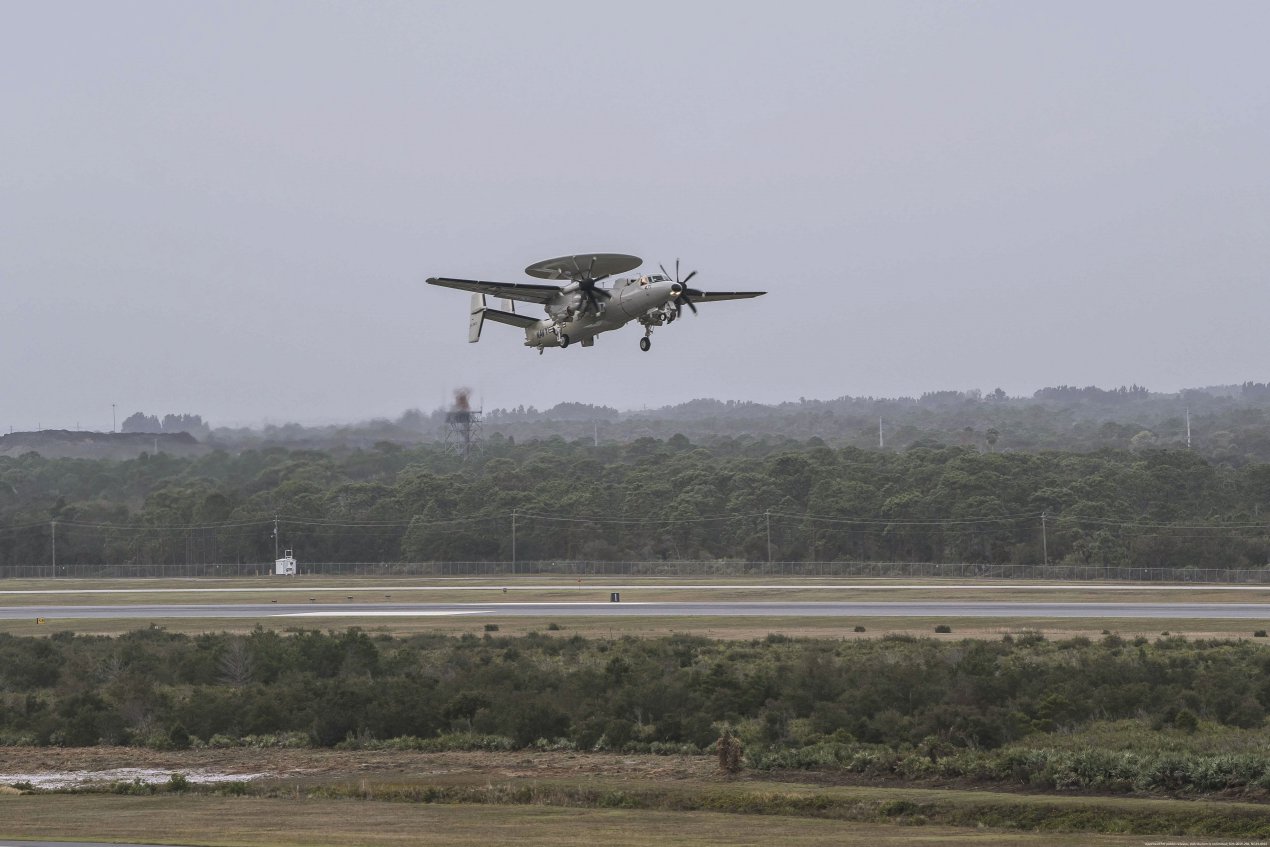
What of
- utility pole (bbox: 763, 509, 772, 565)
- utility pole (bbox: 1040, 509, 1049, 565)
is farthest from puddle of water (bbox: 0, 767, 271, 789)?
utility pole (bbox: 763, 509, 772, 565)

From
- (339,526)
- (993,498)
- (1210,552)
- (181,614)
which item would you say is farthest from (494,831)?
(339,526)

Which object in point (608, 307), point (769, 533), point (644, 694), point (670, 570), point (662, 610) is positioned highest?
point (608, 307)

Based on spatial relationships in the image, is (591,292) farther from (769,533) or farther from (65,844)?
(769,533)

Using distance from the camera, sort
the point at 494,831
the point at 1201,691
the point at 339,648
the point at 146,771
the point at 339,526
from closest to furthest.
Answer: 1. the point at 494,831
2. the point at 146,771
3. the point at 1201,691
4. the point at 339,648
5. the point at 339,526

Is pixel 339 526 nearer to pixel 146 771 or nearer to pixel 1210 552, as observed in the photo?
pixel 1210 552

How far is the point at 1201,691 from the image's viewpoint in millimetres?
40000

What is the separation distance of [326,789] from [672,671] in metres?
18.9

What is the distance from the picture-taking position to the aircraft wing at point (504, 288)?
49.6 metres

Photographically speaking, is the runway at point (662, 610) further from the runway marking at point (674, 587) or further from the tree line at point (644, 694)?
the tree line at point (644, 694)

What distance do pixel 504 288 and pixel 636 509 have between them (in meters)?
99.6

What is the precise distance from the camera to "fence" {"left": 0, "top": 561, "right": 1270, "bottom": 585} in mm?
108188

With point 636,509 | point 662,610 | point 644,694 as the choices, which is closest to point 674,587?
point 662,610

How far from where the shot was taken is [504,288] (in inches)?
1982

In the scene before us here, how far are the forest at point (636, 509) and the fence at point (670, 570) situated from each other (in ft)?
11.5
